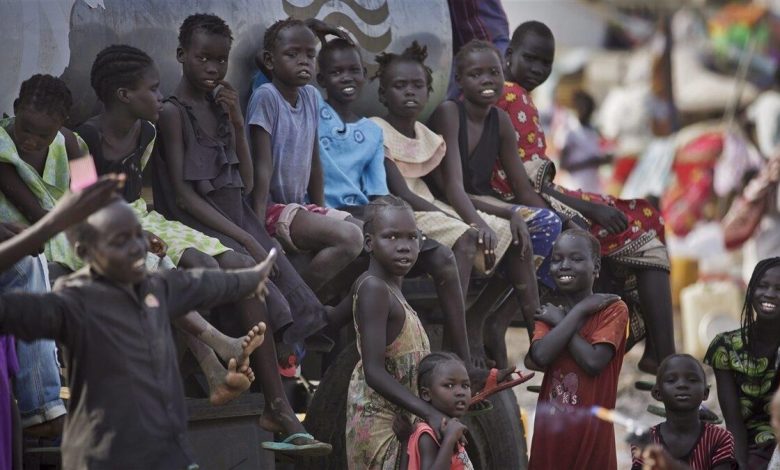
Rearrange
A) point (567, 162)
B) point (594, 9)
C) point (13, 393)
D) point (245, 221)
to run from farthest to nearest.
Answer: point (594, 9) < point (567, 162) < point (245, 221) < point (13, 393)

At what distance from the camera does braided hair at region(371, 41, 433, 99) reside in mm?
8711

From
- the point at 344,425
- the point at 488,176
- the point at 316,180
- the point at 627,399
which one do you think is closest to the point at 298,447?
the point at 344,425

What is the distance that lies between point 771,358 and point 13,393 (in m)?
3.05

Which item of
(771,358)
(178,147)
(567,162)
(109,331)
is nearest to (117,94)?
(178,147)

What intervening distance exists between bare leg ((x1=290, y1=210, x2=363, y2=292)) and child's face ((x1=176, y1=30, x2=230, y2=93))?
0.71m

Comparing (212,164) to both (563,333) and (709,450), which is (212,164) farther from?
(709,450)

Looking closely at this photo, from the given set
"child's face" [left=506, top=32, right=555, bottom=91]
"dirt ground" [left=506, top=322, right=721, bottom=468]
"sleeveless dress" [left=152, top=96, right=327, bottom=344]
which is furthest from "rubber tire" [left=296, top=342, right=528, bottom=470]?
"dirt ground" [left=506, top=322, right=721, bottom=468]

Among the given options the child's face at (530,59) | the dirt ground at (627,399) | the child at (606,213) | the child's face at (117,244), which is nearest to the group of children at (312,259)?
the child's face at (117,244)

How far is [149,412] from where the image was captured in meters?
5.71

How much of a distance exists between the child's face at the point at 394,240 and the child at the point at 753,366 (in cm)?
137

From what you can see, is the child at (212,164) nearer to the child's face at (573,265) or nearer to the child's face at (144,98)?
the child's face at (144,98)

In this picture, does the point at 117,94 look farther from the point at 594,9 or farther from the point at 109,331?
the point at 594,9

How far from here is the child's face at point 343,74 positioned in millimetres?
8445

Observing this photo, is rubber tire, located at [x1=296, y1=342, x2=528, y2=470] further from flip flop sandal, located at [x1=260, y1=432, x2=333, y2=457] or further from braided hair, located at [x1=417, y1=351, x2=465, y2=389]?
braided hair, located at [x1=417, y1=351, x2=465, y2=389]
